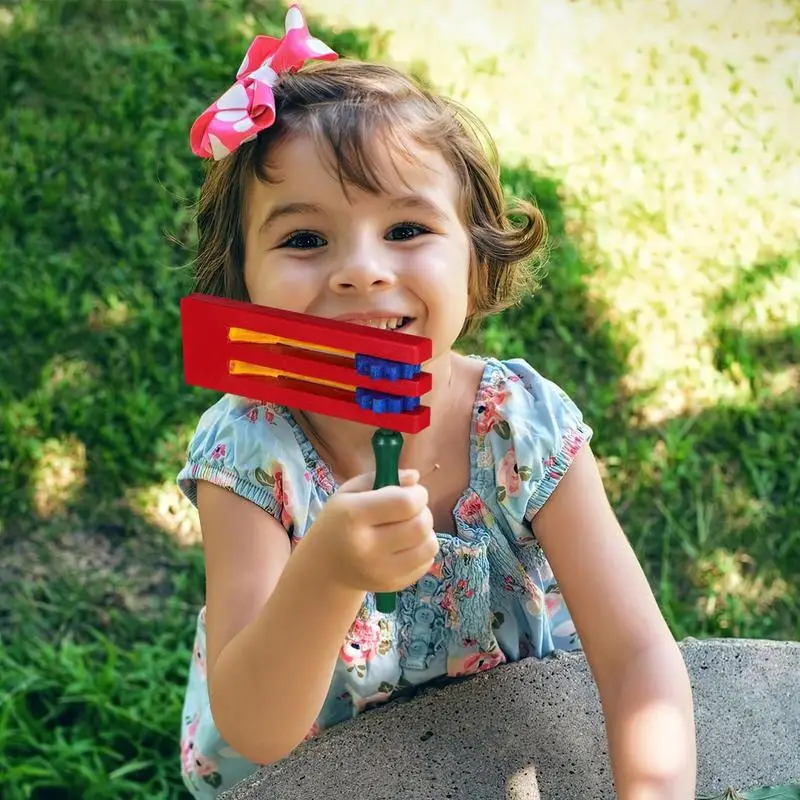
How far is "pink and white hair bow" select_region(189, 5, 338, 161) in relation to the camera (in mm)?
1540

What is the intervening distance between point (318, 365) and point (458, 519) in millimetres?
464

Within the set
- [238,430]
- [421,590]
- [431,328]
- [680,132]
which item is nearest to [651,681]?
[421,590]

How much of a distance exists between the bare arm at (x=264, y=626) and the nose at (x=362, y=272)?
13.3 inches

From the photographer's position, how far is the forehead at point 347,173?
1.49 metres

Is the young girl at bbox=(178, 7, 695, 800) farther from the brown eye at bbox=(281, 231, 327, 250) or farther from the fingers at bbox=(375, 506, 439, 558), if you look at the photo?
the fingers at bbox=(375, 506, 439, 558)

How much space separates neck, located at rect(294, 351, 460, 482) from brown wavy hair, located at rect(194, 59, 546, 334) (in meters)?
0.18

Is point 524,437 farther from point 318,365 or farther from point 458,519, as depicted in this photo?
point 318,365

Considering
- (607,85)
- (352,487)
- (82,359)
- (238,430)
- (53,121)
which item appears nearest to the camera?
(352,487)

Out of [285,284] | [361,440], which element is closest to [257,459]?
[361,440]

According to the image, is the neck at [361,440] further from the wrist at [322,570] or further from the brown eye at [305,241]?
the wrist at [322,570]

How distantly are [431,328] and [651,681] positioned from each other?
54cm

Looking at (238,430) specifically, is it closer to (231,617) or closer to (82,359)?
(231,617)

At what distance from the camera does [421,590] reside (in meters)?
1.75

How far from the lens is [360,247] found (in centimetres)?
147
